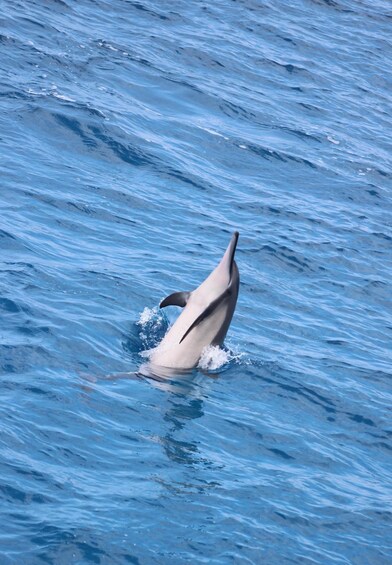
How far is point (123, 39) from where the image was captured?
92.7ft

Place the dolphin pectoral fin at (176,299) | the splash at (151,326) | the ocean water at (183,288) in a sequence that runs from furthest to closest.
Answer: the splash at (151,326) < the dolphin pectoral fin at (176,299) < the ocean water at (183,288)

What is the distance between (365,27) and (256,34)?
688 cm

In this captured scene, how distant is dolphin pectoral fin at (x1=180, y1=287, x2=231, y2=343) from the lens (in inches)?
583

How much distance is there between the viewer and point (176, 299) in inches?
586

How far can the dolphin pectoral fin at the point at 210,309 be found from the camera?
14812 mm

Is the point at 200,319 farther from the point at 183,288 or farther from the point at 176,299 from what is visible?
the point at 183,288

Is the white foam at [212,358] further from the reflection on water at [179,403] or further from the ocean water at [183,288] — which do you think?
the reflection on water at [179,403]

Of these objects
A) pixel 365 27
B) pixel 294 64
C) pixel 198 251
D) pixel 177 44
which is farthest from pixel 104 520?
pixel 365 27

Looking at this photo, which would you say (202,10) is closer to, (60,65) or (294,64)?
(294,64)

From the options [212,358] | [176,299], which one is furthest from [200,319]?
[212,358]

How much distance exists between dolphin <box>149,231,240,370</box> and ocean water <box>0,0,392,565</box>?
267mm

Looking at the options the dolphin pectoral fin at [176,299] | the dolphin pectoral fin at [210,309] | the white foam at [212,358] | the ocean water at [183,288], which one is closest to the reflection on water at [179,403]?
the ocean water at [183,288]

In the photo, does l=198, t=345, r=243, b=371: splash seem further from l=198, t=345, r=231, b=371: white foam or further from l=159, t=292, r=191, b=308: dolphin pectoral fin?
l=159, t=292, r=191, b=308: dolphin pectoral fin

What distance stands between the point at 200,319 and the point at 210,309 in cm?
25
